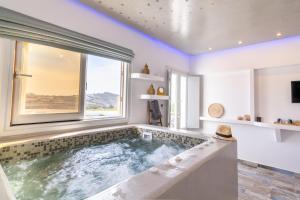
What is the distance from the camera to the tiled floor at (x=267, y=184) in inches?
81.2

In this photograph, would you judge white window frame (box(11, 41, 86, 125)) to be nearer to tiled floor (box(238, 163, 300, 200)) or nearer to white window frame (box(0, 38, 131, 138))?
white window frame (box(0, 38, 131, 138))

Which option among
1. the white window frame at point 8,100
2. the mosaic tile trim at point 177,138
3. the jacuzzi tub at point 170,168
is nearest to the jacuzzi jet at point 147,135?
the mosaic tile trim at point 177,138

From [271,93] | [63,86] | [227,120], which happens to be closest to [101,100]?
[63,86]

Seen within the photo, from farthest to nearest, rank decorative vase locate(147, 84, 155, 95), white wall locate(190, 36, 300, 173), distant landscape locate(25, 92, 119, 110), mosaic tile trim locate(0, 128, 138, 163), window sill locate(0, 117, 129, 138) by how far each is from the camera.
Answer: decorative vase locate(147, 84, 155, 95)
white wall locate(190, 36, 300, 173)
distant landscape locate(25, 92, 119, 110)
window sill locate(0, 117, 129, 138)
mosaic tile trim locate(0, 128, 138, 163)

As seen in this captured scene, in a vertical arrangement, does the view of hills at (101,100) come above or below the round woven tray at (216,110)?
above

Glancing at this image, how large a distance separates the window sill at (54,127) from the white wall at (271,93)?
282cm

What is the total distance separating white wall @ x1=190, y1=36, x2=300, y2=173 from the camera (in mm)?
2834

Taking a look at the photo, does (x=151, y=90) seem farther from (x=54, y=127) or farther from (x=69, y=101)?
(x=54, y=127)

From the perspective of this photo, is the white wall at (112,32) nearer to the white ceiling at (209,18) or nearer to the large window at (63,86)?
the white ceiling at (209,18)

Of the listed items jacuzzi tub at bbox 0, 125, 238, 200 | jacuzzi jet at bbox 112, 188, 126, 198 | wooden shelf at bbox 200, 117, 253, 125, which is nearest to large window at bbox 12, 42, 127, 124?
jacuzzi tub at bbox 0, 125, 238, 200

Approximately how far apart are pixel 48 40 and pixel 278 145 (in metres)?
4.11

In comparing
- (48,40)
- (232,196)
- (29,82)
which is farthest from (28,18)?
(232,196)

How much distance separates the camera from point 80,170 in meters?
1.42

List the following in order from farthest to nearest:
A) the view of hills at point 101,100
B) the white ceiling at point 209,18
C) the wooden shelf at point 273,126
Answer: the wooden shelf at point 273,126 → the view of hills at point 101,100 → the white ceiling at point 209,18
